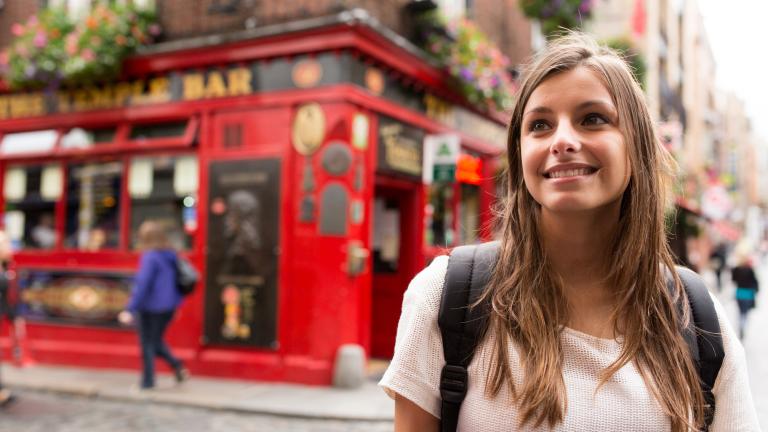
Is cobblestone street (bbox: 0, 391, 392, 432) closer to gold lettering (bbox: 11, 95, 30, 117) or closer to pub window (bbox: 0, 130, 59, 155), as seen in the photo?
pub window (bbox: 0, 130, 59, 155)

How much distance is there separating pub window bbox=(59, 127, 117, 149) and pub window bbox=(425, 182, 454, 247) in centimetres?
460

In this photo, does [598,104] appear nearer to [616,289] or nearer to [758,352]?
[616,289]

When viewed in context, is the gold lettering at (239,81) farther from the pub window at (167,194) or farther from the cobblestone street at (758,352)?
the cobblestone street at (758,352)

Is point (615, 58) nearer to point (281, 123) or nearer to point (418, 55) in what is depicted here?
point (281, 123)

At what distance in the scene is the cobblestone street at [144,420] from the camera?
6070 mm

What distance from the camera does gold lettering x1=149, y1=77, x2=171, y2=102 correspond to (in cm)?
889

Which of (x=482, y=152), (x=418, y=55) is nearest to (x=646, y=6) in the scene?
(x=482, y=152)

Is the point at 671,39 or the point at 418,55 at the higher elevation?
the point at 671,39

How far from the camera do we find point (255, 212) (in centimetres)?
826

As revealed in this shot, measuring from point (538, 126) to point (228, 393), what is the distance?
6610 mm

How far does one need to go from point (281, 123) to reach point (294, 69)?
0.66m

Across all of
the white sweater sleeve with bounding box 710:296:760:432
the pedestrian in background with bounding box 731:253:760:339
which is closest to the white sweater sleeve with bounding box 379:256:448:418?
the white sweater sleeve with bounding box 710:296:760:432

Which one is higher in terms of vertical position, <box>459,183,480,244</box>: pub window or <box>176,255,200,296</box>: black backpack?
<box>459,183,480,244</box>: pub window

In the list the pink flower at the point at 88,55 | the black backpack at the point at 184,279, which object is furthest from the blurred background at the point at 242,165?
the black backpack at the point at 184,279
